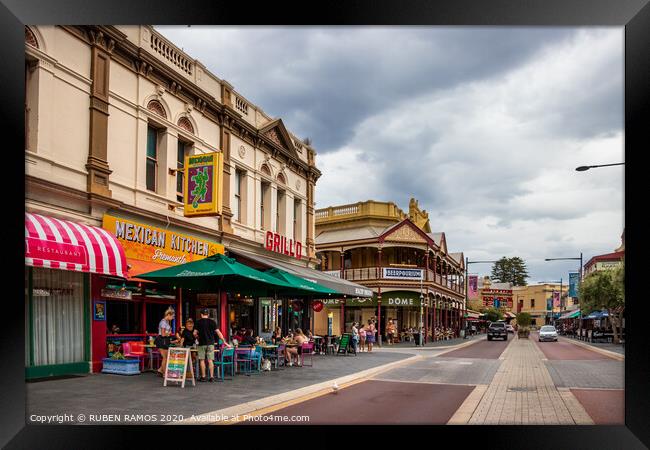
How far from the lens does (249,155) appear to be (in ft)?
75.1

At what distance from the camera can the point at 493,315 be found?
87.9m

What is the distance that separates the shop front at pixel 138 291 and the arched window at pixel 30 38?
4273 mm

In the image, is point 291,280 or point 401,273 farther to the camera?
point 401,273

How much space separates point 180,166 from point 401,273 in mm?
25376

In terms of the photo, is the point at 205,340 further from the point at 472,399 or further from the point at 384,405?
the point at 472,399

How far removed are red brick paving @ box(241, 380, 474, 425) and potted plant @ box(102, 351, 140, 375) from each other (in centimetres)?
479

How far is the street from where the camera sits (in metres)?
9.73

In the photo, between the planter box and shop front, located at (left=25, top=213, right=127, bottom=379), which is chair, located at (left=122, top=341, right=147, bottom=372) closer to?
the planter box

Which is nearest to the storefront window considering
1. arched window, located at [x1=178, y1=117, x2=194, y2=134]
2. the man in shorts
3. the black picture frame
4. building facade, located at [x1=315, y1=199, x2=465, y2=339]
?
the man in shorts
